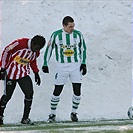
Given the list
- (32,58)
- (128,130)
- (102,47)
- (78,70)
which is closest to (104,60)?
(102,47)

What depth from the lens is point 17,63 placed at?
873 centimetres

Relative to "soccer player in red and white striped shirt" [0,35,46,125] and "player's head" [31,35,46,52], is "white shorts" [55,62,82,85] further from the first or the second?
"player's head" [31,35,46,52]

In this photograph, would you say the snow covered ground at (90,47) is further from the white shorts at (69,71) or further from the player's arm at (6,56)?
the player's arm at (6,56)

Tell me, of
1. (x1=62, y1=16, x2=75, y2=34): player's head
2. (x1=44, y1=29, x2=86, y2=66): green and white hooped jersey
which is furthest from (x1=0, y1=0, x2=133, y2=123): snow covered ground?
(x1=62, y1=16, x2=75, y2=34): player's head

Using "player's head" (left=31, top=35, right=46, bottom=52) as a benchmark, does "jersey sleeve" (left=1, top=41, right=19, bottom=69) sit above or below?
below

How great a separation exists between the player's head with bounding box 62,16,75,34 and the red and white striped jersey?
0.79m

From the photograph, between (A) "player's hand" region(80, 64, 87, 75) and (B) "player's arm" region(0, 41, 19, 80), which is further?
(A) "player's hand" region(80, 64, 87, 75)

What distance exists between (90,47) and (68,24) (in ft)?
12.4

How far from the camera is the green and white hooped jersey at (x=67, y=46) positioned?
933cm

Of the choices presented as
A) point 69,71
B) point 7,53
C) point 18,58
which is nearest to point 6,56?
point 7,53

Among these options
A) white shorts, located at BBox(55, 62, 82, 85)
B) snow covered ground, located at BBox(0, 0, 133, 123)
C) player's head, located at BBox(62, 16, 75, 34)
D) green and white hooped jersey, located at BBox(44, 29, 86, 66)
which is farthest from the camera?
snow covered ground, located at BBox(0, 0, 133, 123)

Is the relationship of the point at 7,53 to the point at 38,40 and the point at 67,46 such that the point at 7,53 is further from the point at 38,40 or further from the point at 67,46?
the point at 67,46

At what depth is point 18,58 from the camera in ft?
28.5

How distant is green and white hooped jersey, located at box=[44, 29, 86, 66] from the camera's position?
367 inches
